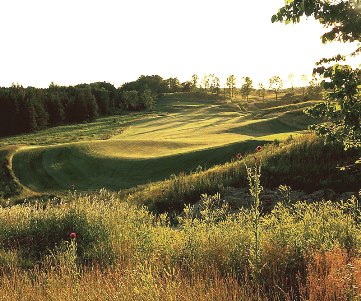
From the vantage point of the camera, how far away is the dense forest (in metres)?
75.8

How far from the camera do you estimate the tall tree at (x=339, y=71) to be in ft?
19.1

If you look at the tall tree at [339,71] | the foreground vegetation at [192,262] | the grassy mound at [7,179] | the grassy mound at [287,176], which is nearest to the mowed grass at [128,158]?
the grassy mound at [7,179]

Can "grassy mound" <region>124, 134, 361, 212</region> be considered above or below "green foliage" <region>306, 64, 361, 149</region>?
below

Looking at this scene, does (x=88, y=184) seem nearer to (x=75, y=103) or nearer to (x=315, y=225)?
(x=315, y=225)

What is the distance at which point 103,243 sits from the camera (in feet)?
25.5

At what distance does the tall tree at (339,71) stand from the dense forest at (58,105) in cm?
7568

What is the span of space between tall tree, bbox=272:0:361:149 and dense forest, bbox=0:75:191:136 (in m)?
75.7

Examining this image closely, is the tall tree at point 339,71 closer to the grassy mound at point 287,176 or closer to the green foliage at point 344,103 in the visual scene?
the green foliage at point 344,103

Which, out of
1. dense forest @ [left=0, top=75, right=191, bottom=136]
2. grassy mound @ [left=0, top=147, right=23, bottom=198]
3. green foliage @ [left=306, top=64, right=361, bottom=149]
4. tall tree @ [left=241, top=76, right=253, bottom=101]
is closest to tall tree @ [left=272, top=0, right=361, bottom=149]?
green foliage @ [left=306, top=64, right=361, bottom=149]

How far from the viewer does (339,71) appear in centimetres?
618

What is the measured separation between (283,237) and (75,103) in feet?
293

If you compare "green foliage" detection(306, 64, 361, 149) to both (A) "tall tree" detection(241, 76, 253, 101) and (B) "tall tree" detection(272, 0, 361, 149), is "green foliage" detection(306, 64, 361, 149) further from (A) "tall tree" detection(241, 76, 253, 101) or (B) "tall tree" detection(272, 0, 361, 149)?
(A) "tall tree" detection(241, 76, 253, 101)

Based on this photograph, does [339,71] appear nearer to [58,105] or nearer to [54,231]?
[54,231]

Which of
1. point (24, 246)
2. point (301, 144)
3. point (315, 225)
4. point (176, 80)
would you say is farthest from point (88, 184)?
point (176, 80)
